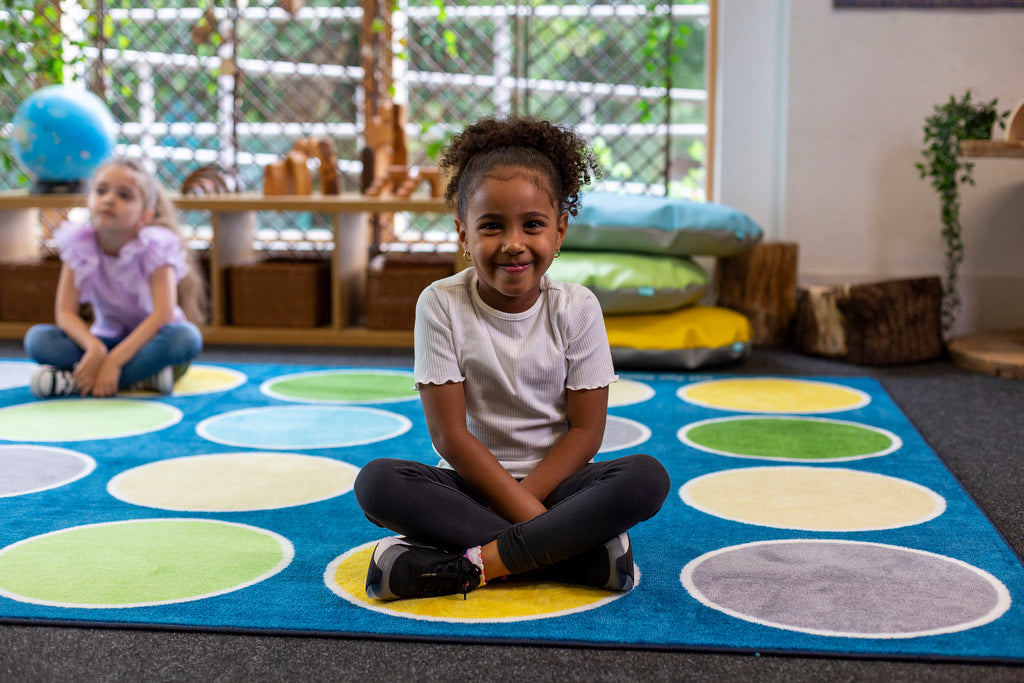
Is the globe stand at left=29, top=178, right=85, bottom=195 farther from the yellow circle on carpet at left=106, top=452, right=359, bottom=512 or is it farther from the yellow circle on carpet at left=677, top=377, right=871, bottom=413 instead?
the yellow circle on carpet at left=677, top=377, right=871, bottom=413

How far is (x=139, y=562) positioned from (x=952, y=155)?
7.55 feet

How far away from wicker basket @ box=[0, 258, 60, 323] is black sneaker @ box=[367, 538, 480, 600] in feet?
7.51

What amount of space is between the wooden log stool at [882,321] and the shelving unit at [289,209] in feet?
3.71

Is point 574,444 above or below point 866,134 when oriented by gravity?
below

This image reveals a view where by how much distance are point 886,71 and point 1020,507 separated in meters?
1.84

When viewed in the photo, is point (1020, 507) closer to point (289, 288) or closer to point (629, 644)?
point (629, 644)

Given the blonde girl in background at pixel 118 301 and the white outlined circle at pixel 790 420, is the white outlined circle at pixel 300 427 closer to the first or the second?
the blonde girl in background at pixel 118 301

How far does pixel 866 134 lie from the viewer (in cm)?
297

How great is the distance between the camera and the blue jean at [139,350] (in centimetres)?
226

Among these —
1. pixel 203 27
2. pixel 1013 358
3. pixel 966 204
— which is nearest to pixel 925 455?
pixel 1013 358

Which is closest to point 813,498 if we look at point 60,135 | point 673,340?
point 673,340

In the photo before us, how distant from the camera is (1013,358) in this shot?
98.6 inches

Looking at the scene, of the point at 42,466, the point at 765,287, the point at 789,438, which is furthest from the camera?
the point at 765,287

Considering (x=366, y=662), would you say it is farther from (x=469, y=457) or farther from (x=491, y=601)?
(x=469, y=457)
